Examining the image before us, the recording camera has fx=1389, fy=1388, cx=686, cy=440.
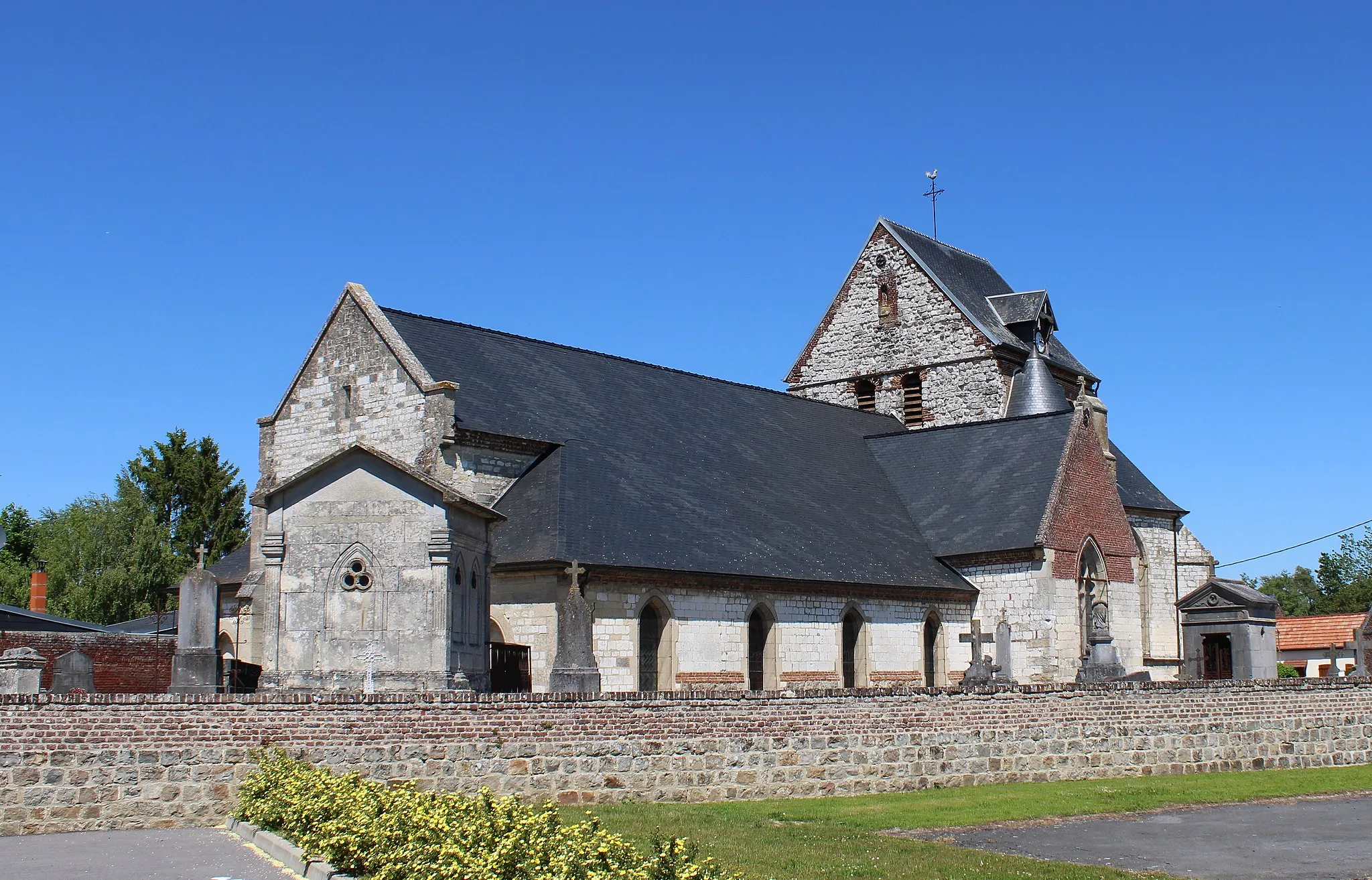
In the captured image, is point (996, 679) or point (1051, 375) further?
point (1051, 375)

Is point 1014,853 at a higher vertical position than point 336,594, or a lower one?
lower

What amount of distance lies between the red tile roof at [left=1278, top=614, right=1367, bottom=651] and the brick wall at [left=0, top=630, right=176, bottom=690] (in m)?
45.1

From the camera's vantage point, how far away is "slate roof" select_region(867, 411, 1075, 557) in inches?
1251

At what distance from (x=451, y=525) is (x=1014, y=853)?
10.1 metres

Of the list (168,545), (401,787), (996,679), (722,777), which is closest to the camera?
(401,787)

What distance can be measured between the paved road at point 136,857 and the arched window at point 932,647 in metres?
19.3

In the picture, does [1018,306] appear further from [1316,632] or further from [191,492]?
[191,492]

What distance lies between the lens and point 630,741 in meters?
16.8

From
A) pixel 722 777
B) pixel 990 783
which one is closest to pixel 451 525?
pixel 722 777

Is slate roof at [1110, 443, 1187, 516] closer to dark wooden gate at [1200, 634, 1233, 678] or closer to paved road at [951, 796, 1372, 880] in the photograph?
dark wooden gate at [1200, 634, 1233, 678]

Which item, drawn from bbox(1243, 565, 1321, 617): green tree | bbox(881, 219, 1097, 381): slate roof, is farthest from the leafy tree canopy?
bbox(881, 219, 1097, 381): slate roof

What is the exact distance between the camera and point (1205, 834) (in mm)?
14602

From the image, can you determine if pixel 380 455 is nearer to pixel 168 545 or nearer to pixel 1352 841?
pixel 1352 841

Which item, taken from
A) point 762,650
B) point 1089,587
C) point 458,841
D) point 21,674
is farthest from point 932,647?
point 458,841
